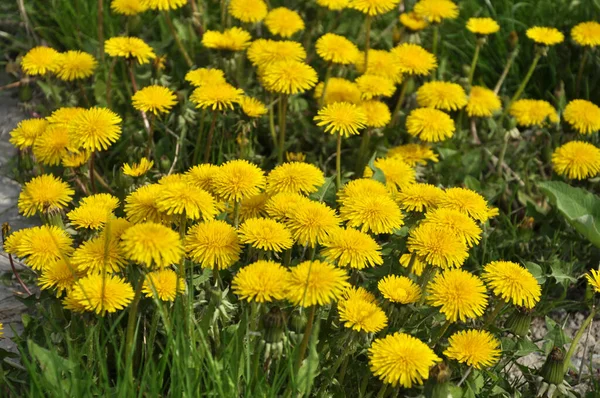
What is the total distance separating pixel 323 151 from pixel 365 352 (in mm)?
1212

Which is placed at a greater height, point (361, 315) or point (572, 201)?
point (361, 315)

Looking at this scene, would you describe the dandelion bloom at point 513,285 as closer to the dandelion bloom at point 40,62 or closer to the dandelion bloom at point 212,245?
the dandelion bloom at point 212,245

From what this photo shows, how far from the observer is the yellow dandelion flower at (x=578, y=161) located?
9.47 feet

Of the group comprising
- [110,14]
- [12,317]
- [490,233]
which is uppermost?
[110,14]

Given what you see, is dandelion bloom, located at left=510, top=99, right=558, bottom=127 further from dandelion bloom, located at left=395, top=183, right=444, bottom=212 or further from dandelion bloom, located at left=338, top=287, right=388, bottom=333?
dandelion bloom, located at left=338, top=287, right=388, bottom=333

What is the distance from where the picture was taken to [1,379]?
6.75 ft

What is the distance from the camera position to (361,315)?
6.44 ft

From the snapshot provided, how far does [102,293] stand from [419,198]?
919 mm

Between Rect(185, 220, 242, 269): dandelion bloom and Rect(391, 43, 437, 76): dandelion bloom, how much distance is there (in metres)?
1.19

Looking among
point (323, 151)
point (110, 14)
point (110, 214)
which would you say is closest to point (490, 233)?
point (323, 151)

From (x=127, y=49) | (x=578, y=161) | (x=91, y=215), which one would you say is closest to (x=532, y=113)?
(x=578, y=161)

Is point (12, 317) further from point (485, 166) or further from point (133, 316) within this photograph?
point (485, 166)

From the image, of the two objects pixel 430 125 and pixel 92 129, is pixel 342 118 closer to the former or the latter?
pixel 430 125

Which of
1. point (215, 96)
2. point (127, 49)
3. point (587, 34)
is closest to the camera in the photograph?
point (215, 96)
